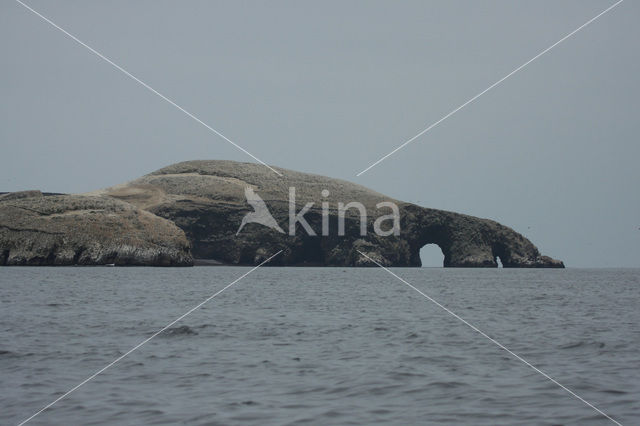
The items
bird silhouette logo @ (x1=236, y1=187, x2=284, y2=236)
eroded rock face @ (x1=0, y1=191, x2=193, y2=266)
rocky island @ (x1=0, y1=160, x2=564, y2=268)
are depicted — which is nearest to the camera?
eroded rock face @ (x1=0, y1=191, x2=193, y2=266)

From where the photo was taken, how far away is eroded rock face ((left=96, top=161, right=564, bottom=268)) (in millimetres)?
176375

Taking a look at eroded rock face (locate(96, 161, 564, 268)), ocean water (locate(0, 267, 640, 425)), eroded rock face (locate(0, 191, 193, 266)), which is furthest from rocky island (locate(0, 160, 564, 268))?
ocean water (locate(0, 267, 640, 425))

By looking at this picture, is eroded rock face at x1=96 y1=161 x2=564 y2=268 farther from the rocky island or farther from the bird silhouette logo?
the bird silhouette logo

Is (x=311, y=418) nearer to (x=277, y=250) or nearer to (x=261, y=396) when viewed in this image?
(x=261, y=396)

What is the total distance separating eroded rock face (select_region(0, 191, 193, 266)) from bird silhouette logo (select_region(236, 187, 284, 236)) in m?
46.5

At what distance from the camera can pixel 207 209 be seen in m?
179

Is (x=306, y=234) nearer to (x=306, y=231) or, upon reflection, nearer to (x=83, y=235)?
(x=306, y=231)

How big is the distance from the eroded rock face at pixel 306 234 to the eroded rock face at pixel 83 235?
41165 millimetres

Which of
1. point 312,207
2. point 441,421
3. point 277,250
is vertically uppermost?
point 312,207

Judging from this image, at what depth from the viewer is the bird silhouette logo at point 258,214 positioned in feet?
593

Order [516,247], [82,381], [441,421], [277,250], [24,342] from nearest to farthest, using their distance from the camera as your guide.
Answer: [441,421] < [82,381] < [24,342] < [277,250] < [516,247]

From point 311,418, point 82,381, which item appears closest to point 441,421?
point 311,418

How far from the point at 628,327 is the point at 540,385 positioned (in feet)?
48.6

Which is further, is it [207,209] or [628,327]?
[207,209]
